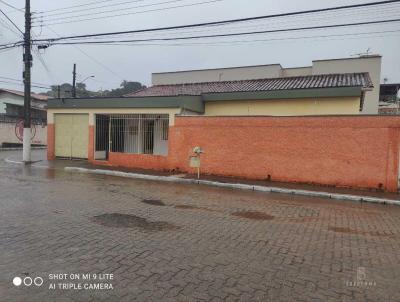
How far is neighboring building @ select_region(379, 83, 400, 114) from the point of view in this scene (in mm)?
29375

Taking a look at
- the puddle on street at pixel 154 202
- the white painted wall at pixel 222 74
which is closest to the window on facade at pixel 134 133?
the puddle on street at pixel 154 202

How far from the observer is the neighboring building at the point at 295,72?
2641 centimetres

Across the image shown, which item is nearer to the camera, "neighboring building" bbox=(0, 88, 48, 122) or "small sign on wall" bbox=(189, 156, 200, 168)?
"small sign on wall" bbox=(189, 156, 200, 168)

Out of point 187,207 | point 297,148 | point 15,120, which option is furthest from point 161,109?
point 15,120

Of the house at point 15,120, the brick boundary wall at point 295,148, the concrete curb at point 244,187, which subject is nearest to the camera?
the concrete curb at point 244,187

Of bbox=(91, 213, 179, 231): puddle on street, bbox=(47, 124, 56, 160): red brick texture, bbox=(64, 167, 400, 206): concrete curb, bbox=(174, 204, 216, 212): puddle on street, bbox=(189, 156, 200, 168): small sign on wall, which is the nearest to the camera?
bbox=(91, 213, 179, 231): puddle on street

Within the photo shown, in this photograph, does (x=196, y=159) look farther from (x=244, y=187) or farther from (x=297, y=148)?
(x=297, y=148)

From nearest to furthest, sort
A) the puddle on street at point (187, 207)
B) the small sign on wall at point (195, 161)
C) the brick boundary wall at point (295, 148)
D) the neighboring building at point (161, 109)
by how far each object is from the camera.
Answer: the puddle on street at point (187, 207) → the brick boundary wall at point (295, 148) → the small sign on wall at point (195, 161) → the neighboring building at point (161, 109)

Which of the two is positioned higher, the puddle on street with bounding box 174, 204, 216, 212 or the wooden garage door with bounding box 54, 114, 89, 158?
the wooden garage door with bounding box 54, 114, 89, 158

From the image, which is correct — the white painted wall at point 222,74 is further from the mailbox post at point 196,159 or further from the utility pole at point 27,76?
the mailbox post at point 196,159

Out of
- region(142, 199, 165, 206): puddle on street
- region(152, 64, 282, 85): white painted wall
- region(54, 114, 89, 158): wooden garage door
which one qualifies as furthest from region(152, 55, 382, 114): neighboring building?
region(142, 199, 165, 206): puddle on street

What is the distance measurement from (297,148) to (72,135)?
42.3ft

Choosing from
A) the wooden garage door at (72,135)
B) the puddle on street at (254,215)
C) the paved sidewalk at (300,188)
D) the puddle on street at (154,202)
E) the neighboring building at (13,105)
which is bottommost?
the puddle on street at (254,215)

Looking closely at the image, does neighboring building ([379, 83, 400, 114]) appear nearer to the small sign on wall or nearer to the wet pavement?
the small sign on wall
